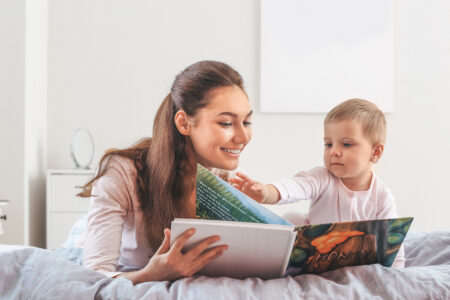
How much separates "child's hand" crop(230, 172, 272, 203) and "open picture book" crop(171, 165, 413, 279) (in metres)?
0.27

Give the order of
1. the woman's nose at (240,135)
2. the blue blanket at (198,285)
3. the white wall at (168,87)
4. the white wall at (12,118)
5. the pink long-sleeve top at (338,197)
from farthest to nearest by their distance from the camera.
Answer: the white wall at (168,87) → the white wall at (12,118) → the pink long-sleeve top at (338,197) → the woman's nose at (240,135) → the blue blanket at (198,285)

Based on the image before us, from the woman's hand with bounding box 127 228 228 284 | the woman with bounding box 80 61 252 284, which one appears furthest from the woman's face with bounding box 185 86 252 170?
the woman's hand with bounding box 127 228 228 284

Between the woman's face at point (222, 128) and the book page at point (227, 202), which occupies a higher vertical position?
the woman's face at point (222, 128)

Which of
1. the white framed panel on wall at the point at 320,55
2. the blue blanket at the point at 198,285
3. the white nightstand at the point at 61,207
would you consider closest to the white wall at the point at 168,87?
the white framed panel on wall at the point at 320,55

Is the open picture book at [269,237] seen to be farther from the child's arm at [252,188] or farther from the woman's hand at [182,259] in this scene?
the child's arm at [252,188]

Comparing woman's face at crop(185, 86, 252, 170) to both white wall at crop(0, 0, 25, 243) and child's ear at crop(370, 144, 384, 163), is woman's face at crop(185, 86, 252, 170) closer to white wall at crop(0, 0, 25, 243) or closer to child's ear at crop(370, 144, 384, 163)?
child's ear at crop(370, 144, 384, 163)

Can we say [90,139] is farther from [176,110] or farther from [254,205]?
[254,205]

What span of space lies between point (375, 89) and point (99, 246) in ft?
9.10

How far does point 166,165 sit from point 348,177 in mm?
568

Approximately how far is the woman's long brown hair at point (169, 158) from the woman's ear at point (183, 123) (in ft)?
0.06

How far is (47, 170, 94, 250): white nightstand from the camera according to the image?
2.87 metres

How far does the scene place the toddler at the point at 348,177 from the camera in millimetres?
1305

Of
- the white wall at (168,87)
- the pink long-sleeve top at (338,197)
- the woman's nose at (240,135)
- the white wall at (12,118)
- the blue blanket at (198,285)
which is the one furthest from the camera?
the white wall at (168,87)

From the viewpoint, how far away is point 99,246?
1.10m
